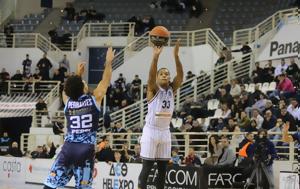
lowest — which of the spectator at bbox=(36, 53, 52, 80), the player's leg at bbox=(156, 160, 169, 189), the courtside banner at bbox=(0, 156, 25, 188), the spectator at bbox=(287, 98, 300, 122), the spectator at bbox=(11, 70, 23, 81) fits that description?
the courtside banner at bbox=(0, 156, 25, 188)

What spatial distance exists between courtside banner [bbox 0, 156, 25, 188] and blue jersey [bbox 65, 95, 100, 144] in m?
15.2

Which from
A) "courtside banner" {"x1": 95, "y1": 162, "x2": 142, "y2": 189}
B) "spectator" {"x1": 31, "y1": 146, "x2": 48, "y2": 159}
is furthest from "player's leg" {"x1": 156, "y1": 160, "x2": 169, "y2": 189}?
"spectator" {"x1": 31, "y1": 146, "x2": 48, "y2": 159}

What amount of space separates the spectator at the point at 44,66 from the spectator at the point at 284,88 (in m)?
13.0

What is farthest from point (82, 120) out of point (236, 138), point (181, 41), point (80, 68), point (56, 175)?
point (181, 41)

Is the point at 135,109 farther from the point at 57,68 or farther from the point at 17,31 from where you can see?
the point at 17,31

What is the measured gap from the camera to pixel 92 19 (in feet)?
115

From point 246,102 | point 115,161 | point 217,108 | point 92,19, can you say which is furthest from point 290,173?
point 92,19

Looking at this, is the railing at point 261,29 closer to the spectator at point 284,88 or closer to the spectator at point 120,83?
the spectator at point 120,83

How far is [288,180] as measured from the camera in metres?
15.0

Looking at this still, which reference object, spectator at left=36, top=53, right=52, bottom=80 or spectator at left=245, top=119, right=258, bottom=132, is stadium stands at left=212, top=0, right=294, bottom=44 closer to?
spectator at left=36, top=53, right=52, bottom=80

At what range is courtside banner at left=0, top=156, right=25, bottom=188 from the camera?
23603 millimetres

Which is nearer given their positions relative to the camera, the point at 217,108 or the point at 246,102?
the point at 246,102

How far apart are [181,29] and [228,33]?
7.90 feet

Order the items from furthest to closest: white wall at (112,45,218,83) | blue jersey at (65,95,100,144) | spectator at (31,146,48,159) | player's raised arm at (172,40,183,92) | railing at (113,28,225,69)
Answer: white wall at (112,45,218,83) < railing at (113,28,225,69) < spectator at (31,146,48,159) < player's raised arm at (172,40,183,92) < blue jersey at (65,95,100,144)
